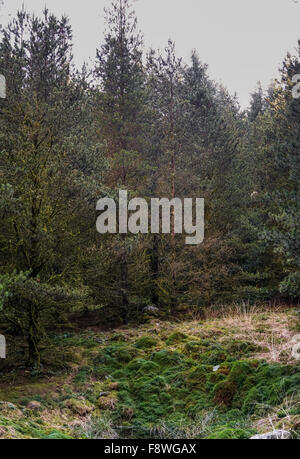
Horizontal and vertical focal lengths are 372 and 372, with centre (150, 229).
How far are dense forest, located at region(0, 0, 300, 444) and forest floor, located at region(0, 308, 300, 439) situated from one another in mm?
244

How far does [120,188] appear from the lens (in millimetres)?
11602

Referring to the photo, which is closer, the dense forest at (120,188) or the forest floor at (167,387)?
the forest floor at (167,387)

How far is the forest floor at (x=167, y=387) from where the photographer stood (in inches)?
198

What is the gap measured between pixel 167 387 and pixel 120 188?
6.43 metres

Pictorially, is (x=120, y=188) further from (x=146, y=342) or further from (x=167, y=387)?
(x=167, y=387)

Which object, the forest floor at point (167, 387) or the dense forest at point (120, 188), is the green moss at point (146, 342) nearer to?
the forest floor at point (167, 387)

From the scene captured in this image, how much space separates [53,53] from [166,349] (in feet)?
34.7

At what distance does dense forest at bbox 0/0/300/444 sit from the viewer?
7.91m

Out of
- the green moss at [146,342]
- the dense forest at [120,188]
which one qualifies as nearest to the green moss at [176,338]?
the dense forest at [120,188]

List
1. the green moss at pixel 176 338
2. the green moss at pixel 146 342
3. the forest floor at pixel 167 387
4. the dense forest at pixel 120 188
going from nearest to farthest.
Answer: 1. the forest floor at pixel 167 387
2. the dense forest at pixel 120 188
3. the green moss at pixel 176 338
4. the green moss at pixel 146 342

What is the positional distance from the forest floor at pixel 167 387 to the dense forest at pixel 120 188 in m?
0.24

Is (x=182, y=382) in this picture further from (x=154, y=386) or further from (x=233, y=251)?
(x=233, y=251)

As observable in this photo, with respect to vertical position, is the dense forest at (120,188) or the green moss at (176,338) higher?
the dense forest at (120,188)

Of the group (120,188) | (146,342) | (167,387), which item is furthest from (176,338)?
(120,188)
